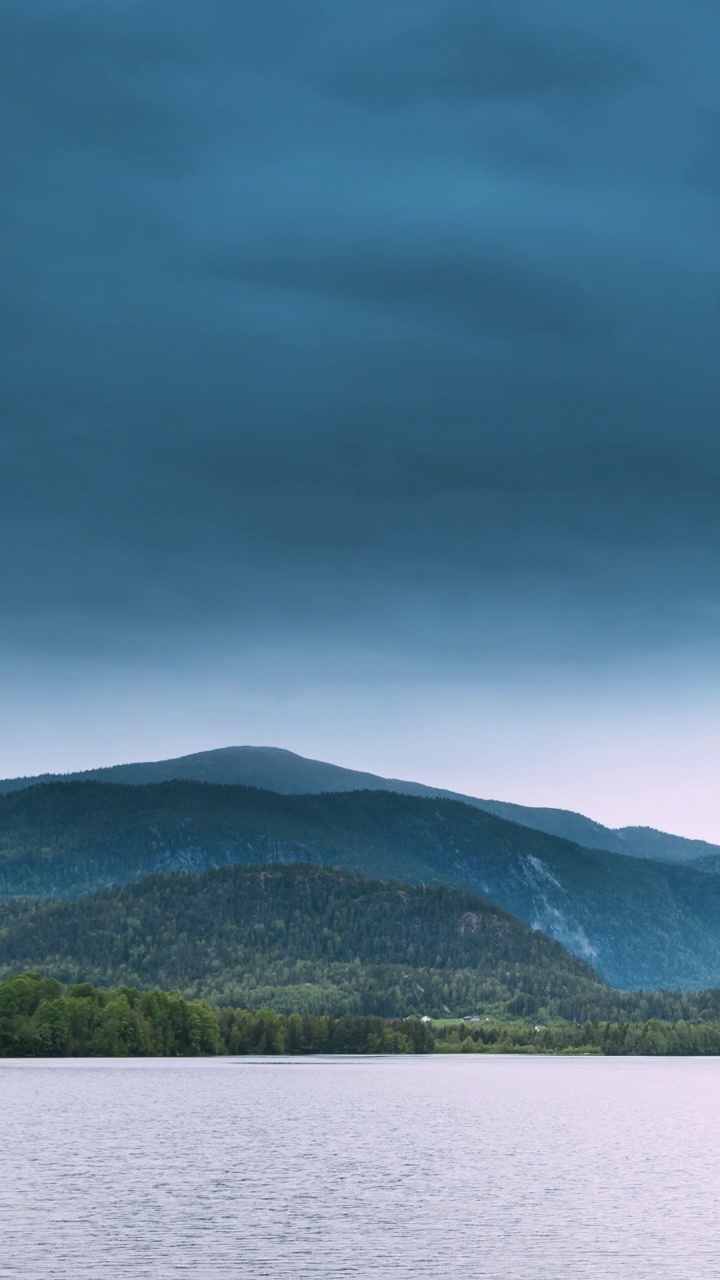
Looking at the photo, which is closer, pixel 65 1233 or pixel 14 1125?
pixel 65 1233

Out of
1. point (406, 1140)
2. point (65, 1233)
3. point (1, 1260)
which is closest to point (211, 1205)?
point (65, 1233)

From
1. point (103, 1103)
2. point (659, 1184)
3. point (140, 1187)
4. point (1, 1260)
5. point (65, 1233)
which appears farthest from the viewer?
point (103, 1103)

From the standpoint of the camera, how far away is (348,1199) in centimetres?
10356

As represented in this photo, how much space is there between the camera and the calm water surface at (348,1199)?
8088 centimetres

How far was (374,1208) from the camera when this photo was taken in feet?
327

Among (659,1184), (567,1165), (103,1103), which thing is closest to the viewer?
(659,1184)

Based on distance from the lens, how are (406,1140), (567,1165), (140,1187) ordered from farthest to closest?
(406,1140), (567,1165), (140,1187)

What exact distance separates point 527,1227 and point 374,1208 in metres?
10.6

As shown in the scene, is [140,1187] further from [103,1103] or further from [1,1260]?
[103,1103]

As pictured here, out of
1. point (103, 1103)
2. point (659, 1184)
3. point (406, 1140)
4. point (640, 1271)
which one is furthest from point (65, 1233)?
point (103, 1103)

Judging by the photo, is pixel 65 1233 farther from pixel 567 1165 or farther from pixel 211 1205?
pixel 567 1165

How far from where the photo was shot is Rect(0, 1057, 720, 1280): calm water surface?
80.9 meters

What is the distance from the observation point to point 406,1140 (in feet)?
492

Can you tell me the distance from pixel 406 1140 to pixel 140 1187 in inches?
1827
